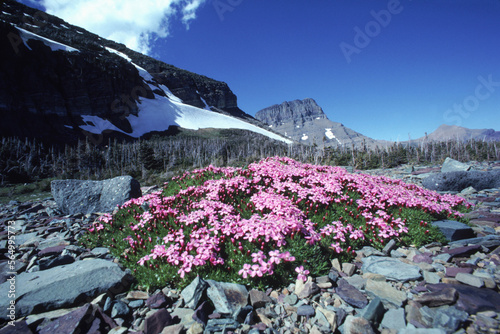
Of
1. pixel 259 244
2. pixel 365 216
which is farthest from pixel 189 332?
pixel 365 216

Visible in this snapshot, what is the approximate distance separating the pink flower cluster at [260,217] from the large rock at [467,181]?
4.28m

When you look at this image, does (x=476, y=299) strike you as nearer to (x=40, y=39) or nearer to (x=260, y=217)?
(x=260, y=217)

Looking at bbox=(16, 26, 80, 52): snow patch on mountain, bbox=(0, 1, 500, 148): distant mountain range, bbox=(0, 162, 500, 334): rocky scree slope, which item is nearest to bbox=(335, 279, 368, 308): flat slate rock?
bbox=(0, 162, 500, 334): rocky scree slope

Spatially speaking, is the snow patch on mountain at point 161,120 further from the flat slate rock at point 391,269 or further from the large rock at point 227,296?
the flat slate rock at point 391,269

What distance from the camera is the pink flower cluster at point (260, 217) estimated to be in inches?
150

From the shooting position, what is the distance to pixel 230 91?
159 m

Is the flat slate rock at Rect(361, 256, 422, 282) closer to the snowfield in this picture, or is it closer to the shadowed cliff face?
the shadowed cliff face

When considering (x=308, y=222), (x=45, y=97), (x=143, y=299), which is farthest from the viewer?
(x=45, y=97)

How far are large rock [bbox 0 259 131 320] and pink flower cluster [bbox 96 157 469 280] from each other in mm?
535

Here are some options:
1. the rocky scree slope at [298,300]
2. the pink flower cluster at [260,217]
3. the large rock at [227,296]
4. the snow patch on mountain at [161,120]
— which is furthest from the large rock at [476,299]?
the snow patch on mountain at [161,120]

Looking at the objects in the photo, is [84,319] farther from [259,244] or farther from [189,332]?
[259,244]

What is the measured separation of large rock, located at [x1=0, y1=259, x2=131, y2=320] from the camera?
3018mm

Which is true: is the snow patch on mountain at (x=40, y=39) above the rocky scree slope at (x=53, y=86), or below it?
above

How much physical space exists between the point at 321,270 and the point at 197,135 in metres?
78.9
